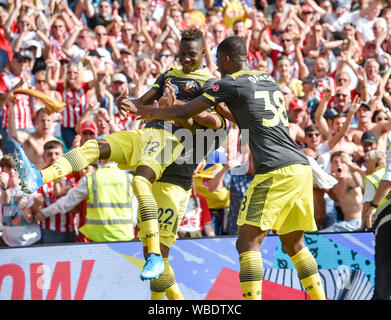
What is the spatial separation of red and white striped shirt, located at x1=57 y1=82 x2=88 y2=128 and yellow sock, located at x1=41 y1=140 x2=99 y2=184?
15.6 feet

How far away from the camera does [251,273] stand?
556cm

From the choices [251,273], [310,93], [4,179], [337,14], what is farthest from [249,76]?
[337,14]

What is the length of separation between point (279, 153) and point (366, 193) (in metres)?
2.74

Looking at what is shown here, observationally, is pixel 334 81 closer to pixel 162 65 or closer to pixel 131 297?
pixel 162 65

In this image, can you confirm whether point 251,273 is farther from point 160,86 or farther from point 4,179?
point 4,179

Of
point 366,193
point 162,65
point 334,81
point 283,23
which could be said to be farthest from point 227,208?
point 283,23

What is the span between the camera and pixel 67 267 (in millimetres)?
7473

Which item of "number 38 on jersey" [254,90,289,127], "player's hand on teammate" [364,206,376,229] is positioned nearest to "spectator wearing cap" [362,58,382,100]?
"player's hand on teammate" [364,206,376,229]

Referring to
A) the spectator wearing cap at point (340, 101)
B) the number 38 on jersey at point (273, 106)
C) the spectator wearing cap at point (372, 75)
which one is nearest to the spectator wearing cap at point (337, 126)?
the spectator wearing cap at point (340, 101)

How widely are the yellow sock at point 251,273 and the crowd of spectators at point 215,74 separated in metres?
2.90

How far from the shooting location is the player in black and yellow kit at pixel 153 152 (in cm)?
582

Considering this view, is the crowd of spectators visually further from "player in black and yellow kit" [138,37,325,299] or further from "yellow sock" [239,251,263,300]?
"yellow sock" [239,251,263,300]

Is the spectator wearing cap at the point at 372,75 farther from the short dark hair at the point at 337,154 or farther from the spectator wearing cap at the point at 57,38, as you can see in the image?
the spectator wearing cap at the point at 57,38

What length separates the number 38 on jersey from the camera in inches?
224
